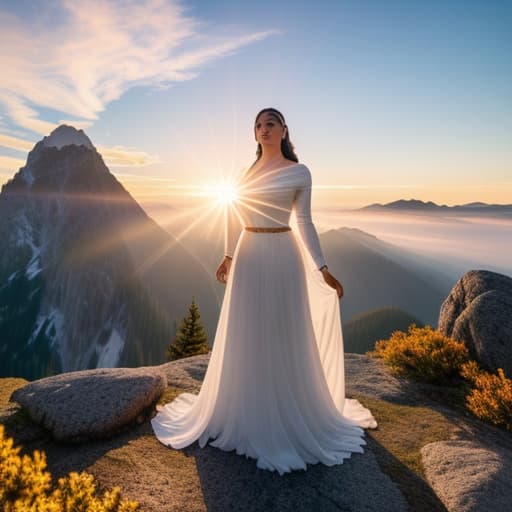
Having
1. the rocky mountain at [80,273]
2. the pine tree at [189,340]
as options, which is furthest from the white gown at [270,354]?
the rocky mountain at [80,273]

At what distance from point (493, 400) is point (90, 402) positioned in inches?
293

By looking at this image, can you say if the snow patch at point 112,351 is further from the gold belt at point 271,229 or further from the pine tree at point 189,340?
the gold belt at point 271,229

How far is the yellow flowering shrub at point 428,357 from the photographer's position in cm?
897

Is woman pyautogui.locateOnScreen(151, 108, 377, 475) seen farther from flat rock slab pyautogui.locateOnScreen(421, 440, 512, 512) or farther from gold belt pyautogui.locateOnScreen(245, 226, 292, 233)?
flat rock slab pyautogui.locateOnScreen(421, 440, 512, 512)

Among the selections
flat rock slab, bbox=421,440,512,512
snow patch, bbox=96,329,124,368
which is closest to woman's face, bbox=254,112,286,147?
flat rock slab, bbox=421,440,512,512

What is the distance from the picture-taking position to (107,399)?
526cm

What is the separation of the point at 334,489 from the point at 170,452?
2.14 meters

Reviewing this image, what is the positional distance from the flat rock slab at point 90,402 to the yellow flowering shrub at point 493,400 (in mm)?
6309

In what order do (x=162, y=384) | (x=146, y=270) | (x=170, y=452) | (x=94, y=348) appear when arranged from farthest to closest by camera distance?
1. (x=146, y=270)
2. (x=94, y=348)
3. (x=162, y=384)
4. (x=170, y=452)

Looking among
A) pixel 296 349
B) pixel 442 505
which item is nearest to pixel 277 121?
pixel 296 349

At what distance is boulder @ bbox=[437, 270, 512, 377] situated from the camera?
27.8 ft

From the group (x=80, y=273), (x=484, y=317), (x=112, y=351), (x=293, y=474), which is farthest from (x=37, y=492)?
(x=80, y=273)

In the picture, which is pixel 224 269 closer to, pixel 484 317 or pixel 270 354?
pixel 270 354

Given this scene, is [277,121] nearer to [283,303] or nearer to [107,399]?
[283,303]
